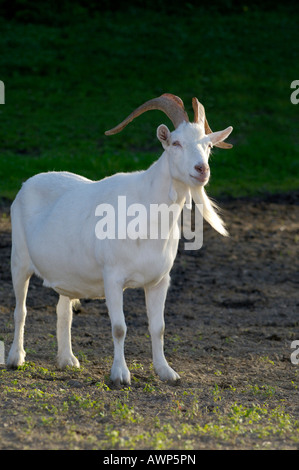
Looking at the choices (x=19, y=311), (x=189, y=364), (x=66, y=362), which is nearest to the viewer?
(x=66, y=362)

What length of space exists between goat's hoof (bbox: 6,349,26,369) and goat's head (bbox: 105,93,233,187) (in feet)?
6.98

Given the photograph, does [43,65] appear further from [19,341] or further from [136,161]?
[19,341]

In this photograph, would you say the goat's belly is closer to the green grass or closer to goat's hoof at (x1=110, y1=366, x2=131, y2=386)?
goat's hoof at (x1=110, y1=366, x2=131, y2=386)

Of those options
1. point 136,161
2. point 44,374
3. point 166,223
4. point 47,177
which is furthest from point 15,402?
point 136,161

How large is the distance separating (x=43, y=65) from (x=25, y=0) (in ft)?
13.5

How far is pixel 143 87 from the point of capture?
2094 centimetres

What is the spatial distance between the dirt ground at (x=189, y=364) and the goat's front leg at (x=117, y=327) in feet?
0.38

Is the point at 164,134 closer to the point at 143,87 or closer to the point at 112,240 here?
the point at 112,240

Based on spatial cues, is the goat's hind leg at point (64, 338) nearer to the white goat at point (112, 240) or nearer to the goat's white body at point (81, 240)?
the white goat at point (112, 240)

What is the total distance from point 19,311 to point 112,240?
4.25 feet

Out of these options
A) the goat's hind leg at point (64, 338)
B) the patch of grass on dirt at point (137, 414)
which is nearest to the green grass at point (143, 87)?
the goat's hind leg at point (64, 338)

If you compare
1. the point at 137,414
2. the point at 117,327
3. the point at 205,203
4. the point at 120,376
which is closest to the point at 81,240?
the point at 117,327

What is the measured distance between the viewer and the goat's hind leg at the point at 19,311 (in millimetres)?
7668

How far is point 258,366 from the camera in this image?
7926mm
